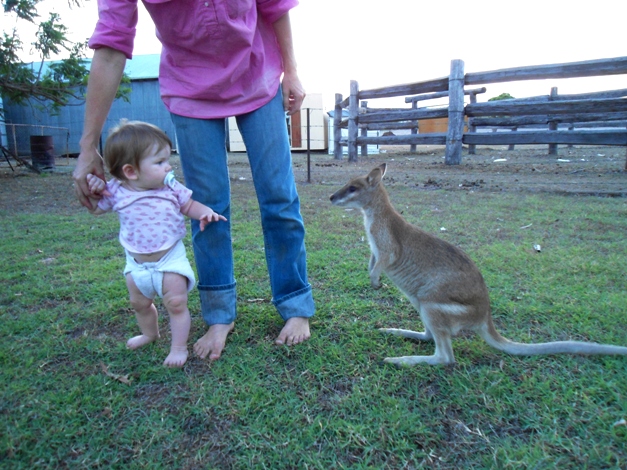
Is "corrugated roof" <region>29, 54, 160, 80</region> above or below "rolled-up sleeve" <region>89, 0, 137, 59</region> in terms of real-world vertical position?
above

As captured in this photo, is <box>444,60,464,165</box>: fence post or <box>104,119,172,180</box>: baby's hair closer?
<box>104,119,172,180</box>: baby's hair

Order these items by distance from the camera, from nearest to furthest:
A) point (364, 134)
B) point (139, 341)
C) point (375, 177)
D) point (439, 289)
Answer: point (439, 289)
point (139, 341)
point (375, 177)
point (364, 134)

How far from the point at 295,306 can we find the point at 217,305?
376mm

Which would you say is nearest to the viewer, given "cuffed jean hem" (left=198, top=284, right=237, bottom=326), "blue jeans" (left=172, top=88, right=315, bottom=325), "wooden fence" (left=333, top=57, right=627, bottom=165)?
"blue jeans" (left=172, top=88, right=315, bottom=325)

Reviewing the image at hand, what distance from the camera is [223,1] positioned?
1896 millimetres

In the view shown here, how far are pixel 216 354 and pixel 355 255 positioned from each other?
1652 millimetres

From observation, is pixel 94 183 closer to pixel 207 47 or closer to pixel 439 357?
pixel 207 47

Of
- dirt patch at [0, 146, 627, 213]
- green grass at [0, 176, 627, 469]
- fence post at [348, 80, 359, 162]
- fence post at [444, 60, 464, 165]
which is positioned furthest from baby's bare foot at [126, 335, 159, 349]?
fence post at [348, 80, 359, 162]

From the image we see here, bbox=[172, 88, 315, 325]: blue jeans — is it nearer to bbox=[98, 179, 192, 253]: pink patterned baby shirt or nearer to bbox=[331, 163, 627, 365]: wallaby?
bbox=[98, 179, 192, 253]: pink patterned baby shirt

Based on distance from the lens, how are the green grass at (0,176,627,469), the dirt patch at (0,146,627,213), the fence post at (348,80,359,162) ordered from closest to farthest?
1. the green grass at (0,176,627,469)
2. the dirt patch at (0,146,627,213)
3. the fence post at (348,80,359,162)

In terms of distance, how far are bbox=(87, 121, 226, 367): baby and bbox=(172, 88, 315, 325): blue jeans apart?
5.4 inches

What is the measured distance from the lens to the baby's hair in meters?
1.86

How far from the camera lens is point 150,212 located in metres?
1.91

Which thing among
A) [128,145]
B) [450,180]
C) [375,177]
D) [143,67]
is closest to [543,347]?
[375,177]
